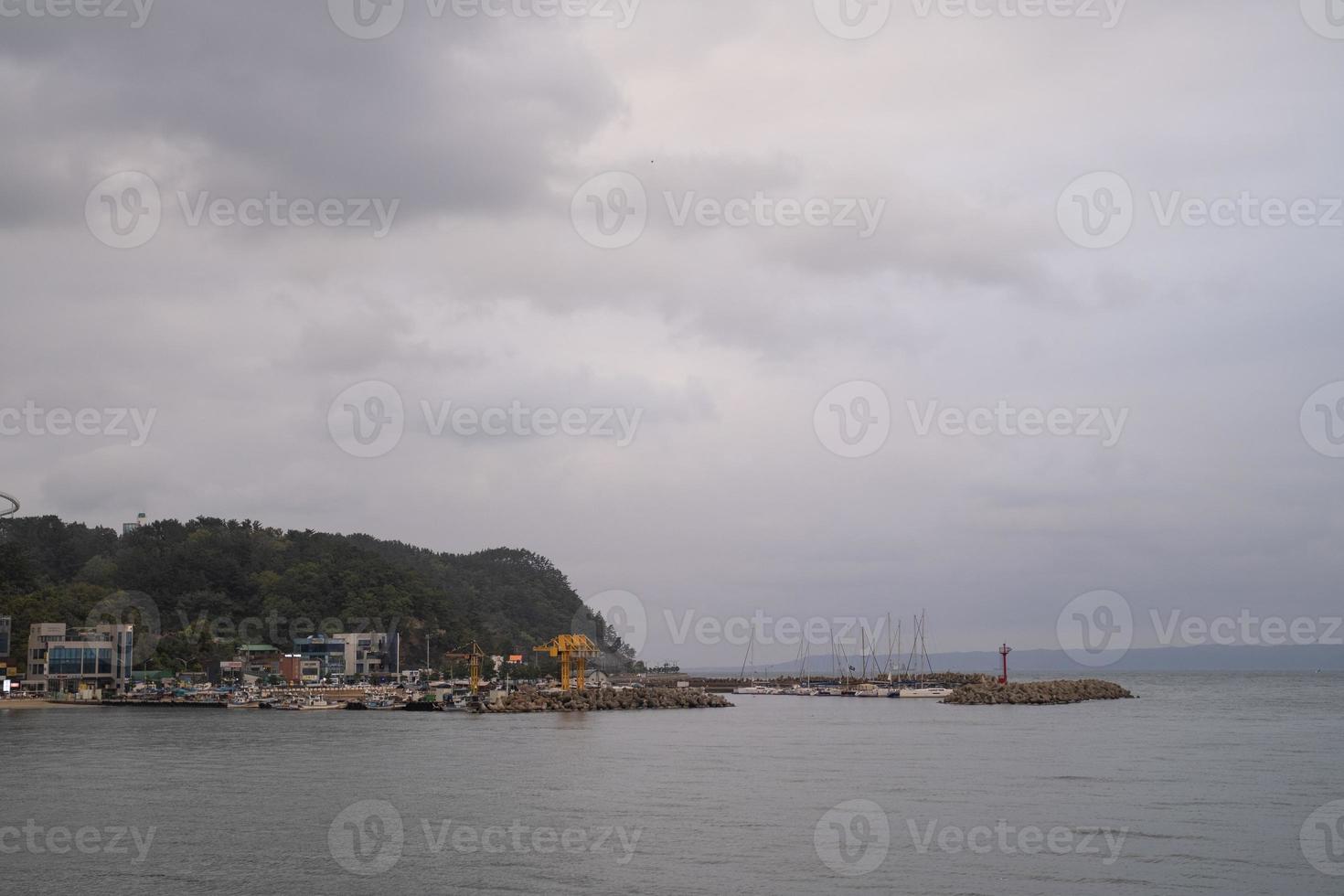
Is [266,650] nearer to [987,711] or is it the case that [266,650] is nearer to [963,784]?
[987,711]

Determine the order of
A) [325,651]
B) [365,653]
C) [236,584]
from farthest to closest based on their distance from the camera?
[236,584] → [365,653] → [325,651]

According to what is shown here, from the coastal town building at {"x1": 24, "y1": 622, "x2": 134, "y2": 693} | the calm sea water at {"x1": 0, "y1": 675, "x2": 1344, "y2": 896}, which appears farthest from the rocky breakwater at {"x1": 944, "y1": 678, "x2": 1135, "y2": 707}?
the coastal town building at {"x1": 24, "y1": 622, "x2": 134, "y2": 693}

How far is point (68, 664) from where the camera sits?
117812 mm

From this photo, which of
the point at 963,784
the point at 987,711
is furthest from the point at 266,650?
the point at 963,784

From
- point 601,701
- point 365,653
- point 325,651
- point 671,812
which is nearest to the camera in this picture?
point 671,812

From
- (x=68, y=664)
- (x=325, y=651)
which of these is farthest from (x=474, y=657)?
(x=68, y=664)

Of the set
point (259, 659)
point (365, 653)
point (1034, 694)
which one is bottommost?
point (1034, 694)

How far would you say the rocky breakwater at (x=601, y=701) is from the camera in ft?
316

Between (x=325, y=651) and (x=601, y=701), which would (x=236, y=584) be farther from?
(x=601, y=701)

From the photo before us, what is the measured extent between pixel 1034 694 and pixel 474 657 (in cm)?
5595

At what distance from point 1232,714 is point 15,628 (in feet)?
380

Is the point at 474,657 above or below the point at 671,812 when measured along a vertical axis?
below

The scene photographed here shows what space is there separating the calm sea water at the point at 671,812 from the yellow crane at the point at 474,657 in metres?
47.5

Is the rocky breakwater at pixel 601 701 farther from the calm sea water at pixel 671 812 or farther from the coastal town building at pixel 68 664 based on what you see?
the coastal town building at pixel 68 664
